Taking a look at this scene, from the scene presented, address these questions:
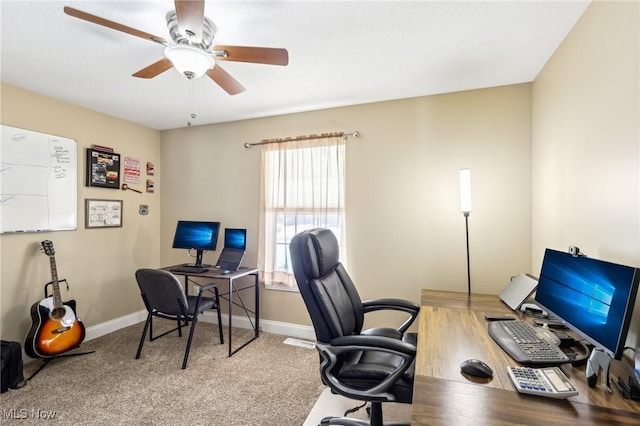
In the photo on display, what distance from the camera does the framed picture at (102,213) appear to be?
10.1 ft

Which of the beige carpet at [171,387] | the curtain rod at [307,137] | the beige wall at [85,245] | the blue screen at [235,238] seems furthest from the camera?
the blue screen at [235,238]

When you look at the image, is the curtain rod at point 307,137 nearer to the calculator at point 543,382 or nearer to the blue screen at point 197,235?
the blue screen at point 197,235

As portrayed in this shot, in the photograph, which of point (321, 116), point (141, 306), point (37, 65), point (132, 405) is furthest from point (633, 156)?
point (141, 306)

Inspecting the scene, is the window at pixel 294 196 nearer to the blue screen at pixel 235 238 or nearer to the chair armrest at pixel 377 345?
the blue screen at pixel 235 238

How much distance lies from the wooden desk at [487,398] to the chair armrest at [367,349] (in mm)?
94

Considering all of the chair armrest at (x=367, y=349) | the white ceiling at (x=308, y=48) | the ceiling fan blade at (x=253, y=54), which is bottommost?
the chair armrest at (x=367, y=349)

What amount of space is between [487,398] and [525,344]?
1.50 ft

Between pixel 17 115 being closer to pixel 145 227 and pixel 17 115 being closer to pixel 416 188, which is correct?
pixel 145 227

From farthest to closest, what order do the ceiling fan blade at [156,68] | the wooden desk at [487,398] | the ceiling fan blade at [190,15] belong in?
the ceiling fan blade at [156,68] < the ceiling fan blade at [190,15] < the wooden desk at [487,398]

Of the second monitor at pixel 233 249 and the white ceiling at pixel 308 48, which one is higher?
the white ceiling at pixel 308 48

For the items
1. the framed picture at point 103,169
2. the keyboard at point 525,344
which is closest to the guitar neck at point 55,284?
the framed picture at point 103,169

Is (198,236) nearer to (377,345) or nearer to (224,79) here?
(224,79)

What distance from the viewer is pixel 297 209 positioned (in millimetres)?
3117

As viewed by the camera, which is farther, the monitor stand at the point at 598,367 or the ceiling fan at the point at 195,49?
the ceiling fan at the point at 195,49
